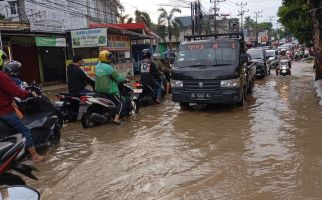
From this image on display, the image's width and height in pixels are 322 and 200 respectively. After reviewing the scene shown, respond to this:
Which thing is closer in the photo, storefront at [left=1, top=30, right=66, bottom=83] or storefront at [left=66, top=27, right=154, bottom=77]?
storefront at [left=1, top=30, right=66, bottom=83]

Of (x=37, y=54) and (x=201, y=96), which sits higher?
(x=37, y=54)

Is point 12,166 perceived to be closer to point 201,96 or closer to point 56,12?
point 201,96

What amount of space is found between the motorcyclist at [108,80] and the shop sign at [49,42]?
1271cm

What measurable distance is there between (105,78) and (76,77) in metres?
0.64

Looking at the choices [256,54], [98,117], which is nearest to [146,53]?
[98,117]

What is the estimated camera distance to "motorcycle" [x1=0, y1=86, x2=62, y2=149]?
6.59 m

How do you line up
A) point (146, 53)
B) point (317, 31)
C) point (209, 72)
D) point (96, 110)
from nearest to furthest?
Answer: 1. point (96, 110)
2. point (209, 72)
3. point (146, 53)
4. point (317, 31)

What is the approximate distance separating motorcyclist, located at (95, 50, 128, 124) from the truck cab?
1834 millimetres

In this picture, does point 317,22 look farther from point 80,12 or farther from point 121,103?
point 80,12

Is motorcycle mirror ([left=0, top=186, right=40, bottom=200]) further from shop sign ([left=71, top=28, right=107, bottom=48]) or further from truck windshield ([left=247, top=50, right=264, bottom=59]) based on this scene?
truck windshield ([left=247, top=50, right=264, bottom=59])

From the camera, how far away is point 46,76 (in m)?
24.6

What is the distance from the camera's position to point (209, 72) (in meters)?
9.88

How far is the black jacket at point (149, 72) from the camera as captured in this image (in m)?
11.7

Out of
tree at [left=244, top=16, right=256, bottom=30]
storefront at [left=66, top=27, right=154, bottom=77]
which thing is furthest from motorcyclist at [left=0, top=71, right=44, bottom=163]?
tree at [left=244, top=16, right=256, bottom=30]
